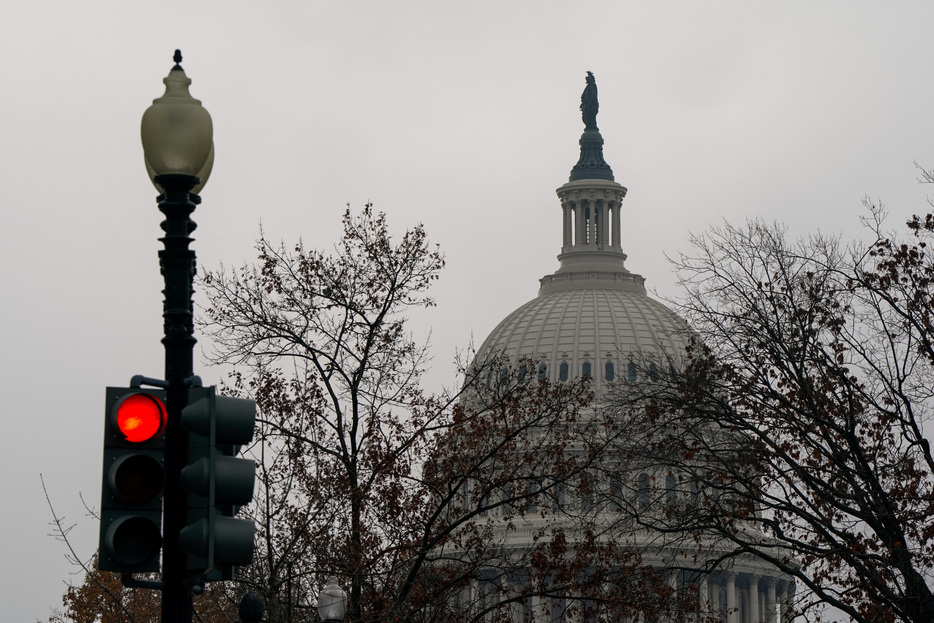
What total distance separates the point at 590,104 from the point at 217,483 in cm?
18702

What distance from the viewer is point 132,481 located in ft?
36.9

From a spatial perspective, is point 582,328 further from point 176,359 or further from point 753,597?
point 176,359

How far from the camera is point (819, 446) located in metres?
27.7

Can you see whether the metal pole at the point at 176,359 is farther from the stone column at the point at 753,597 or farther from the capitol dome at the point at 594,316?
the stone column at the point at 753,597

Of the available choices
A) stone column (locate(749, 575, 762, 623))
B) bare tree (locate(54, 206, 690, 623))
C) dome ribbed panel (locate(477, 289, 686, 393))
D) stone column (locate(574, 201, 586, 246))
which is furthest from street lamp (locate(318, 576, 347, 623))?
stone column (locate(574, 201, 586, 246))

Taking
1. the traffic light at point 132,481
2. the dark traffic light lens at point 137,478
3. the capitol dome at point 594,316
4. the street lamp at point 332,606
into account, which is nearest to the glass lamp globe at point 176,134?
the traffic light at point 132,481

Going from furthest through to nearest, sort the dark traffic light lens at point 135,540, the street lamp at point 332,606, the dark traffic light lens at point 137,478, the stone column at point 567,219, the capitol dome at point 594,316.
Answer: the stone column at point 567,219, the capitol dome at point 594,316, the street lamp at point 332,606, the dark traffic light lens at point 137,478, the dark traffic light lens at point 135,540

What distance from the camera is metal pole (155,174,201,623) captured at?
11.5 m

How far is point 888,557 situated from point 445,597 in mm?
7431

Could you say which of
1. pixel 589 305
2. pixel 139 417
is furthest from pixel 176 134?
pixel 589 305

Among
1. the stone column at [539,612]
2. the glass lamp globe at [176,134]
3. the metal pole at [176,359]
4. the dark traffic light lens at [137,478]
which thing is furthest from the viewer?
the stone column at [539,612]

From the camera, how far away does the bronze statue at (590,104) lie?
639ft

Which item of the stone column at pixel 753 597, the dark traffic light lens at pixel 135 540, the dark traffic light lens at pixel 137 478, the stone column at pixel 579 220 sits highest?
the stone column at pixel 579 220

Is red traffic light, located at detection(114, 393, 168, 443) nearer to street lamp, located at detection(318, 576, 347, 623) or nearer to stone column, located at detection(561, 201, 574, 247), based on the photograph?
street lamp, located at detection(318, 576, 347, 623)
